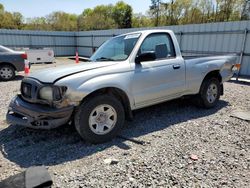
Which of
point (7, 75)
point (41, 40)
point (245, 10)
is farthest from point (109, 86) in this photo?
point (245, 10)

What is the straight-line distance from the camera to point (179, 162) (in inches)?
124

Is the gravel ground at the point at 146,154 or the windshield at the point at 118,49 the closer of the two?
the gravel ground at the point at 146,154

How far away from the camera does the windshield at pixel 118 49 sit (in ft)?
13.6

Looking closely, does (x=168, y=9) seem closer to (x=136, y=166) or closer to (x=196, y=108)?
(x=196, y=108)

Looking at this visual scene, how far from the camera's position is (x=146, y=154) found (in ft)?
11.0

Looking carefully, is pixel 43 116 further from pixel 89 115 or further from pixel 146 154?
pixel 146 154

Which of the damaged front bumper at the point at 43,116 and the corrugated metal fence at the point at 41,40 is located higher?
the corrugated metal fence at the point at 41,40

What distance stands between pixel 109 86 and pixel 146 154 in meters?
1.23

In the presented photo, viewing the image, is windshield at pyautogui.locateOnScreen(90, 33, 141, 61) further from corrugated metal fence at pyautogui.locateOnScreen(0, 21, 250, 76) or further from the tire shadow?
corrugated metal fence at pyautogui.locateOnScreen(0, 21, 250, 76)

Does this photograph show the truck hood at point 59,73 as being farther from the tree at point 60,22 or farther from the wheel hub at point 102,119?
the tree at point 60,22

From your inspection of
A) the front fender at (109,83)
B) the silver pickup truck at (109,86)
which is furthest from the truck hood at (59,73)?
the front fender at (109,83)

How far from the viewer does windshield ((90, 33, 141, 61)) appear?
415cm

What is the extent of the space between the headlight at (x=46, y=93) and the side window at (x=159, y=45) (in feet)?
6.12

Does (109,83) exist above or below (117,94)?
above
